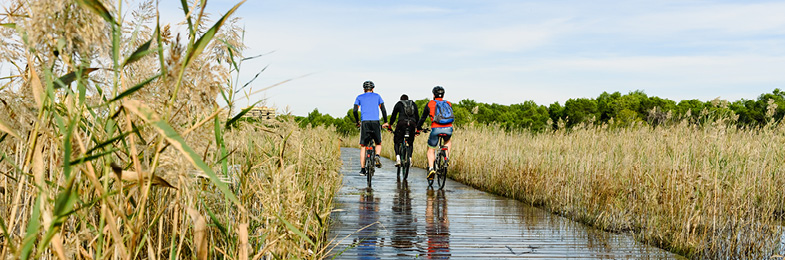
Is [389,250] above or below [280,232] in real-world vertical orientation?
below

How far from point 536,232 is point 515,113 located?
33.4 m

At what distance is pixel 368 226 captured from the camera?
16.8 ft

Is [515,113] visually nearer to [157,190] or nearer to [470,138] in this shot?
[470,138]

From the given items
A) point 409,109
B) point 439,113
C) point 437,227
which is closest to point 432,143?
point 439,113

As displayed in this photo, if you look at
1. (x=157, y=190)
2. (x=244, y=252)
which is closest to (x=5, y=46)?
(x=244, y=252)

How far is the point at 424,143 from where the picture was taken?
60.4 ft

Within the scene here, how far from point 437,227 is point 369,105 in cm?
423

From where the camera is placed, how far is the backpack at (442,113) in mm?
9320

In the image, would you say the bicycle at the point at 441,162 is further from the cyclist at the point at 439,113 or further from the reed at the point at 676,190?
the reed at the point at 676,190

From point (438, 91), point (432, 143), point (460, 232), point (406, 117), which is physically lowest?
point (460, 232)

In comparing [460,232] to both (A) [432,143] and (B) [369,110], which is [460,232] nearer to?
(A) [432,143]

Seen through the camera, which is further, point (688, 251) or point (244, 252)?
point (688, 251)

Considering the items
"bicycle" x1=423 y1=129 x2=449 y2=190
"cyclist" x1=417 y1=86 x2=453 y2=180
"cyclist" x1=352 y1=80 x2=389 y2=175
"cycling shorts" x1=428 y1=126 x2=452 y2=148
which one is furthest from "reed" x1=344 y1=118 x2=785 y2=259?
"cyclist" x1=352 y1=80 x2=389 y2=175

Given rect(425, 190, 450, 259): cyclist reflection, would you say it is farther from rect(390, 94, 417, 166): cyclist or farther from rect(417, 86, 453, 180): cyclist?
rect(390, 94, 417, 166): cyclist
